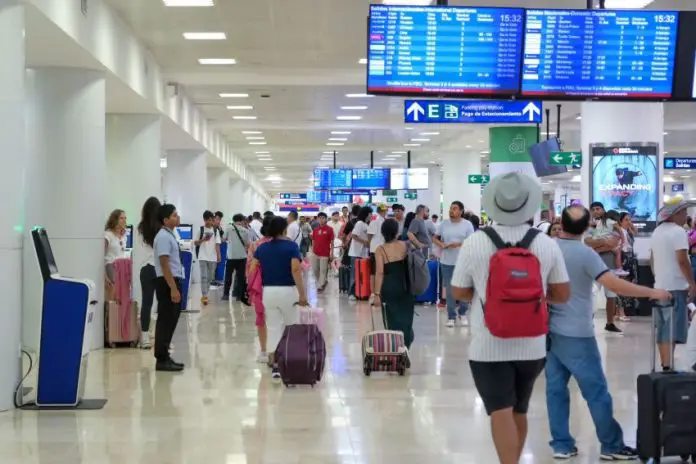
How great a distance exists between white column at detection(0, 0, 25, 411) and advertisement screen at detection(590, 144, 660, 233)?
984cm

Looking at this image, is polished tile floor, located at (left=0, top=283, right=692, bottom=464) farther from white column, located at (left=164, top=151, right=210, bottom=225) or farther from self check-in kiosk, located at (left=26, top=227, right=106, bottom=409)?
white column, located at (left=164, top=151, right=210, bottom=225)

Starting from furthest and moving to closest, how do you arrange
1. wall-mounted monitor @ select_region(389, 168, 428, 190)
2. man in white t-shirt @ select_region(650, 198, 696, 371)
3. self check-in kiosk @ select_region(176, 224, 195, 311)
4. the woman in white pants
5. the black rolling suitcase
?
wall-mounted monitor @ select_region(389, 168, 428, 190)
self check-in kiosk @ select_region(176, 224, 195, 311)
the woman in white pants
man in white t-shirt @ select_region(650, 198, 696, 371)
the black rolling suitcase

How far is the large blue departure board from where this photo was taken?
8.54m

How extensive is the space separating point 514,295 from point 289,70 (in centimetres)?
1251

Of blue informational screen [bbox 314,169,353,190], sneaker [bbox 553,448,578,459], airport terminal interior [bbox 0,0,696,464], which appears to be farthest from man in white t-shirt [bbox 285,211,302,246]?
sneaker [bbox 553,448,578,459]

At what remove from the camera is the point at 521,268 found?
421cm

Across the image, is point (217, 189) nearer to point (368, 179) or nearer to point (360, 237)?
point (368, 179)

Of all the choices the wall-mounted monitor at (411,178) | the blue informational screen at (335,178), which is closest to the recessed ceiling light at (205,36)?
the wall-mounted monitor at (411,178)

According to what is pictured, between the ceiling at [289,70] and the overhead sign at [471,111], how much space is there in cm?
135

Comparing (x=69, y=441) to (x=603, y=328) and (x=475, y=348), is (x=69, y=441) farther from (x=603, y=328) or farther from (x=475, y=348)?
(x=603, y=328)

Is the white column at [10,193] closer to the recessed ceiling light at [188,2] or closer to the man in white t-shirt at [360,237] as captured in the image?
the recessed ceiling light at [188,2]

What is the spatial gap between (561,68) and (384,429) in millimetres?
3989

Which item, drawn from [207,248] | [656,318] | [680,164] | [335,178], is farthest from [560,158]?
[656,318]

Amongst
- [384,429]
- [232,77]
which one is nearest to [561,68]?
[384,429]
